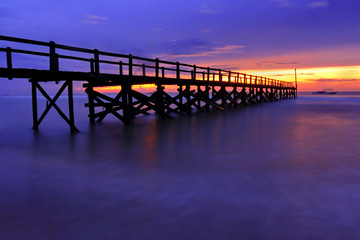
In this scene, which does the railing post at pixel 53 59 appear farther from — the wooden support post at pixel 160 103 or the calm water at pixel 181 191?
the wooden support post at pixel 160 103

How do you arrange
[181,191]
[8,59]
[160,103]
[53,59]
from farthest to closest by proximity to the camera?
[160,103] < [53,59] < [8,59] < [181,191]

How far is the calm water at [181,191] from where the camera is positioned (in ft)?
10.9

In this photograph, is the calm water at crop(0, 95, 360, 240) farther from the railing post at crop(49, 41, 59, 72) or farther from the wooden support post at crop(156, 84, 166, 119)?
the wooden support post at crop(156, 84, 166, 119)

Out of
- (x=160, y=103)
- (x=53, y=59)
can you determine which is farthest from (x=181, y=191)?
(x=160, y=103)

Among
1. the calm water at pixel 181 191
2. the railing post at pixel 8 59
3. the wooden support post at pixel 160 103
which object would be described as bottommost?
the calm water at pixel 181 191

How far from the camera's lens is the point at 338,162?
6379 mm

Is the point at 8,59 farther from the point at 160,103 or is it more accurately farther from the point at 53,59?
the point at 160,103

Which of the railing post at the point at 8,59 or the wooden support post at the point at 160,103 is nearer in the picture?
the railing post at the point at 8,59

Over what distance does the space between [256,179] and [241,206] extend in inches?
51.7

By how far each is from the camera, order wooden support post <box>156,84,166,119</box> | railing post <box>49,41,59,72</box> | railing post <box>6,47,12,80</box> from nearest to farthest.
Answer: railing post <box>6,47,12,80</box>
railing post <box>49,41,59,72</box>
wooden support post <box>156,84,166,119</box>

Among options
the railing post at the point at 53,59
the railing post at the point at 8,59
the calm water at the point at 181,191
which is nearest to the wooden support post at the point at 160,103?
the railing post at the point at 53,59

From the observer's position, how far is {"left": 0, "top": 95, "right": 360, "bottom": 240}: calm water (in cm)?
331

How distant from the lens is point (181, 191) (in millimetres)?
4520

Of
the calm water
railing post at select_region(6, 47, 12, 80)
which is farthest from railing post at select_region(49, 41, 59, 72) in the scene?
the calm water
